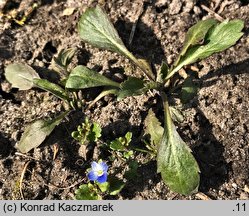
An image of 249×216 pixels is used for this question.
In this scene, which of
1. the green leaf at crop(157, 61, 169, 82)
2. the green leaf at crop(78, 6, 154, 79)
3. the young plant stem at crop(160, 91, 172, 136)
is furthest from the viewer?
the green leaf at crop(78, 6, 154, 79)

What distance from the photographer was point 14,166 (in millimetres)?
2625

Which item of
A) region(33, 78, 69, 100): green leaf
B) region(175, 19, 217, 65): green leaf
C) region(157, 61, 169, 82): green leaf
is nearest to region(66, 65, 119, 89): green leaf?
region(33, 78, 69, 100): green leaf

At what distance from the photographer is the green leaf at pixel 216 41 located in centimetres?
258

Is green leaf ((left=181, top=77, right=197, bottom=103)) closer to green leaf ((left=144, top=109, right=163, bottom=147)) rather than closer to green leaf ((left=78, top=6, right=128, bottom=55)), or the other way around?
green leaf ((left=144, top=109, right=163, bottom=147))

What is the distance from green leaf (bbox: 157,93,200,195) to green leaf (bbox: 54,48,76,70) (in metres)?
0.68

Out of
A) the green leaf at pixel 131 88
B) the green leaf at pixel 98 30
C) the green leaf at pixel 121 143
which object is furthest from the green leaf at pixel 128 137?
the green leaf at pixel 98 30

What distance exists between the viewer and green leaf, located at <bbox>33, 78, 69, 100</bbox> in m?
2.65

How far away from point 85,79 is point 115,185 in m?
0.59

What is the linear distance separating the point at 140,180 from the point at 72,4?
4.00ft

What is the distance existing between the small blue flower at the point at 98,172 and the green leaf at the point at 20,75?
65 cm

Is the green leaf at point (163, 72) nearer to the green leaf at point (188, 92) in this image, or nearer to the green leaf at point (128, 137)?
the green leaf at point (188, 92)

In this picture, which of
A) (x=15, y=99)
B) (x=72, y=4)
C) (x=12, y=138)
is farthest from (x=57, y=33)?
(x=12, y=138)

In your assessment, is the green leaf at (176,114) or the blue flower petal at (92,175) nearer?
the blue flower petal at (92,175)
